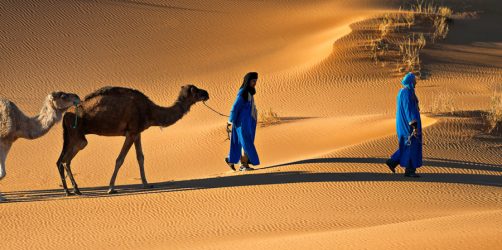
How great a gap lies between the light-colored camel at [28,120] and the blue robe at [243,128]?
9.06 feet

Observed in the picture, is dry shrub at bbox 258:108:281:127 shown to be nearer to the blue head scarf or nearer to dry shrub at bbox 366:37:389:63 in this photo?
dry shrub at bbox 366:37:389:63

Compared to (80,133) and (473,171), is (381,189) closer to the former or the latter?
→ (473,171)

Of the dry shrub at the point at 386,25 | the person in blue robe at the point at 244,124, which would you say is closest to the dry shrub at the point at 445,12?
the dry shrub at the point at 386,25

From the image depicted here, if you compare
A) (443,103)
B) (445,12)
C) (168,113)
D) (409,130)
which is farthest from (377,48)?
(168,113)

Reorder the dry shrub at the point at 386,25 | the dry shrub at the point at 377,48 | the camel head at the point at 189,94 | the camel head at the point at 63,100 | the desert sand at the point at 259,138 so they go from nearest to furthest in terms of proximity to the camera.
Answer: the desert sand at the point at 259,138 → the camel head at the point at 63,100 → the camel head at the point at 189,94 → the dry shrub at the point at 377,48 → the dry shrub at the point at 386,25

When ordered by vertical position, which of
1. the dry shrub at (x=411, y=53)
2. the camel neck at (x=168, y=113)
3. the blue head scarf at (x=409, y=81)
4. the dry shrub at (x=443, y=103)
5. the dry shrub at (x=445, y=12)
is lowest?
the dry shrub at (x=443, y=103)

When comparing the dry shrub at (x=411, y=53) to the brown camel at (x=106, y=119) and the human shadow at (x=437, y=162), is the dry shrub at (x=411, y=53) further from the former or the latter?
the brown camel at (x=106, y=119)

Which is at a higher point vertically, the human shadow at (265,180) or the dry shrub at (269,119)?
the dry shrub at (269,119)

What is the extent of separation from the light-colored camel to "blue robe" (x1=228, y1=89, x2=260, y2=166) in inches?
109

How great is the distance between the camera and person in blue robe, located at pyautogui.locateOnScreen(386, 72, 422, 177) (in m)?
14.2

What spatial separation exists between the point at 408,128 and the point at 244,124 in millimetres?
2756

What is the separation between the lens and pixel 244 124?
15281 millimetres

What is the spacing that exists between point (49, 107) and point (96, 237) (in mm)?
2888

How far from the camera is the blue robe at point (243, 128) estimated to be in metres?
15.2
